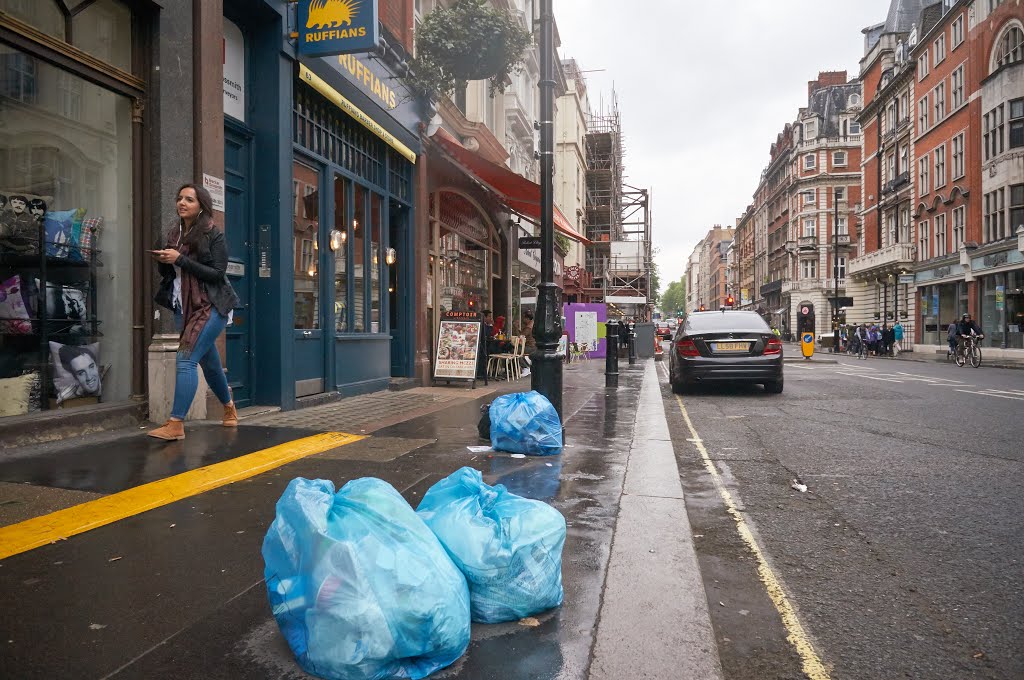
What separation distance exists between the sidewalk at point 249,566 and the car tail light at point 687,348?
17.6 ft

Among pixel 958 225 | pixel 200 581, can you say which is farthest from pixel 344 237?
pixel 958 225

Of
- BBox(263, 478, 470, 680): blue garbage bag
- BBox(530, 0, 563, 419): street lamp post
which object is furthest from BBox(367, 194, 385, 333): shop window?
BBox(263, 478, 470, 680): blue garbage bag

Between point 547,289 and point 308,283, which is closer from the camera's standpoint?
point 547,289

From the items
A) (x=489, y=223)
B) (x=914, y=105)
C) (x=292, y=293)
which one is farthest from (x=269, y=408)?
(x=914, y=105)

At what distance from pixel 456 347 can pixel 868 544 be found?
8628 mm

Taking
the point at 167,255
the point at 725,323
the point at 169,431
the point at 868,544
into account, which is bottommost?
the point at 868,544

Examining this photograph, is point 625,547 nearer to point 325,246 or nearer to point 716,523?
point 716,523

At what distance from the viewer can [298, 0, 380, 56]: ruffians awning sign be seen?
24.5 feet

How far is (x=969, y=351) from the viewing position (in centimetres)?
2191

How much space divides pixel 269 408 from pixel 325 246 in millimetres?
2383

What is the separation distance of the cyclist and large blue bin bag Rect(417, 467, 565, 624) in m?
24.5

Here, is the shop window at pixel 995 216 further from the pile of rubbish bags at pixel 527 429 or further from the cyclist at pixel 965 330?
the pile of rubbish bags at pixel 527 429

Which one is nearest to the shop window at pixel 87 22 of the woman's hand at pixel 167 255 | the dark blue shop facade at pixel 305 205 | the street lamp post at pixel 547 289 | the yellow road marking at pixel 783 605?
the dark blue shop facade at pixel 305 205

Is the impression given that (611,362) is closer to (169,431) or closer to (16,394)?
(169,431)
